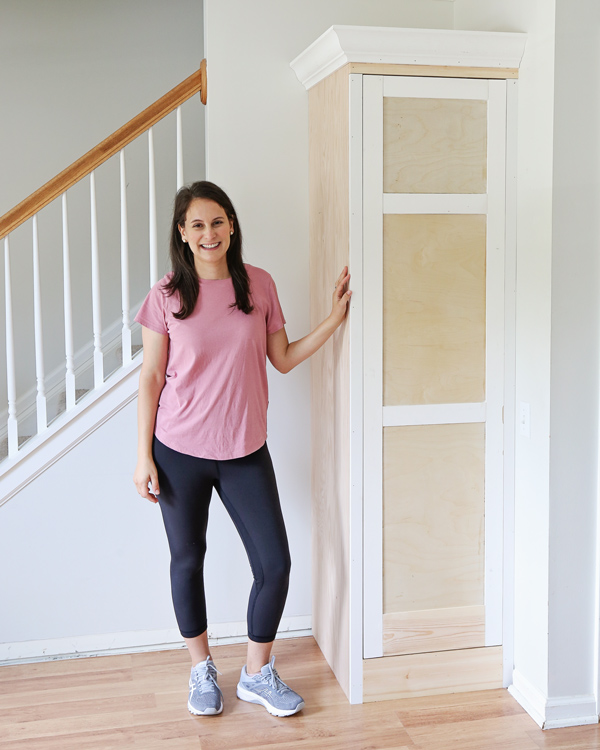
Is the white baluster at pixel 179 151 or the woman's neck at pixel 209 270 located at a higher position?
the white baluster at pixel 179 151

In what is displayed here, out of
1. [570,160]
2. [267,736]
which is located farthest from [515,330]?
[267,736]

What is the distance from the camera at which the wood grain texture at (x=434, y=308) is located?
8.07 feet

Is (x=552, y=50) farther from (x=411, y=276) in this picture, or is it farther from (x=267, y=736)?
(x=267, y=736)

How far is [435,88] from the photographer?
2.42 meters

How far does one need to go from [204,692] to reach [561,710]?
112 centimetres

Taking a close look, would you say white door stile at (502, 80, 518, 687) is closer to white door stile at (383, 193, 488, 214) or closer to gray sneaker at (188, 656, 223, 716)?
white door stile at (383, 193, 488, 214)

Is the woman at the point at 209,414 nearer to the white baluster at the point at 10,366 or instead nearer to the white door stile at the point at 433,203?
the white door stile at the point at 433,203

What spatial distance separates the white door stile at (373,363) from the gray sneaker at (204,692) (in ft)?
1.64

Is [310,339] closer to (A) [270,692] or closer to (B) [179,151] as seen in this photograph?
(B) [179,151]

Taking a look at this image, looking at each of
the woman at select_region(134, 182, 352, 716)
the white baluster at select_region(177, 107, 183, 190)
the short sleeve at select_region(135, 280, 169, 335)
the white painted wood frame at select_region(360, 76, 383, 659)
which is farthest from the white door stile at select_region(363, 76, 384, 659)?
the white baluster at select_region(177, 107, 183, 190)

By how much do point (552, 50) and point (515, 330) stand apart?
85 centimetres

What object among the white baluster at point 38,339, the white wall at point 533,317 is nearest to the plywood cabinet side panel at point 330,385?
the white wall at point 533,317

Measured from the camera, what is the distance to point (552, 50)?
2.26 metres

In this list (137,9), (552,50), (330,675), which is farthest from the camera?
(137,9)
